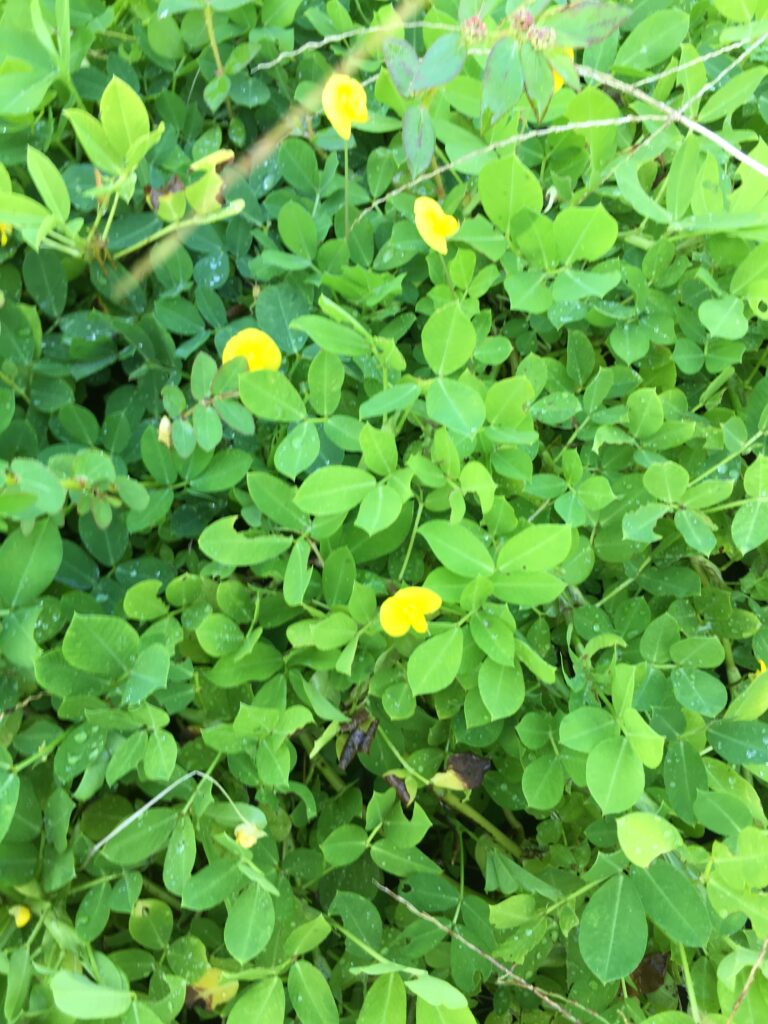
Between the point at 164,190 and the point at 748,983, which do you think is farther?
the point at 164,190

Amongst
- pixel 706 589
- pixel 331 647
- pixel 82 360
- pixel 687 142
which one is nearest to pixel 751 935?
pixel 706 589

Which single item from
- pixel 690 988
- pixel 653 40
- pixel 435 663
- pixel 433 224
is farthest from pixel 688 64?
pixel 690 988

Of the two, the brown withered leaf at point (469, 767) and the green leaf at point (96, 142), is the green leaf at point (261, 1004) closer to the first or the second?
the brown withered leaf at point (469, 767)

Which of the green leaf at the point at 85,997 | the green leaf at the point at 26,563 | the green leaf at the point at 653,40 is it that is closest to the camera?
the green leaf at the point at 85,997

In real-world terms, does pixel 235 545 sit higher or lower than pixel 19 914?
higher

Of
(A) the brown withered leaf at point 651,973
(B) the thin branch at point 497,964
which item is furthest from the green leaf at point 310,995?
(A) the brown withered leaf at point 651,973

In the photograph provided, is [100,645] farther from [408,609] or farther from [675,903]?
[675,903]
